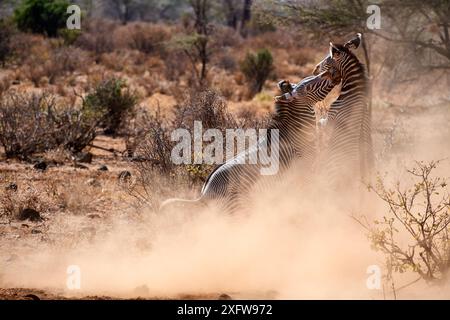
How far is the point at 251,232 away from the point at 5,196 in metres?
3.56

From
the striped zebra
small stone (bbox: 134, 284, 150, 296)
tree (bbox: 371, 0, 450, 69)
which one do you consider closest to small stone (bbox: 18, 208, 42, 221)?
small stone (bbox: 134, 284, 150, 296)

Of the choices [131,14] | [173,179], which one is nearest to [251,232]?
[173,179]

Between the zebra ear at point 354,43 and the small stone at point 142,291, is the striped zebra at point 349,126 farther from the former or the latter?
the small stone at point 142,291

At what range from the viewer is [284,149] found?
6.30 meters

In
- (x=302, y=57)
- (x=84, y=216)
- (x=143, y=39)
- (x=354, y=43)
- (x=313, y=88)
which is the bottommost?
(x=84, y=216)

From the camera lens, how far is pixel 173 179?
8070 mm

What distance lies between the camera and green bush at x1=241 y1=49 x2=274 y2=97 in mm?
23705

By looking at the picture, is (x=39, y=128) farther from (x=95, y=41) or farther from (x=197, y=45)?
(x=95, y=41)

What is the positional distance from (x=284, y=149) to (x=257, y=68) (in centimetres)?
1801

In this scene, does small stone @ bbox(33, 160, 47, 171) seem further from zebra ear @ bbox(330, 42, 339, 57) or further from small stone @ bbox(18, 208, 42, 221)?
zebra ear @ bbox(330, 42, 339, 57)

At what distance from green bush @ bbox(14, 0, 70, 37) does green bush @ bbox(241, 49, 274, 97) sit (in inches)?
520

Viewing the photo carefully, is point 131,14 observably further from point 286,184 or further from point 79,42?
point 286,184

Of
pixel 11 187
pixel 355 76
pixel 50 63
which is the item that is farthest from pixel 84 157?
pixel 50 63

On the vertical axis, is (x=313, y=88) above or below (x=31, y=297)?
above
